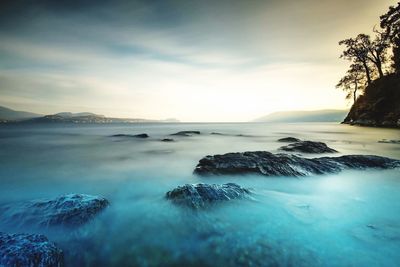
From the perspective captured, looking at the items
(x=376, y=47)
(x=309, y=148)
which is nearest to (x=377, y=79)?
(x=376, y=47)

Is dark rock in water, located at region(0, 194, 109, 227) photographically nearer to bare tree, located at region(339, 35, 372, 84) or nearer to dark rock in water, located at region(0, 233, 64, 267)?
dark rock in water, located at region(0, 233, 64, 267)

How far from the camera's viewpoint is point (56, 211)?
151 inches

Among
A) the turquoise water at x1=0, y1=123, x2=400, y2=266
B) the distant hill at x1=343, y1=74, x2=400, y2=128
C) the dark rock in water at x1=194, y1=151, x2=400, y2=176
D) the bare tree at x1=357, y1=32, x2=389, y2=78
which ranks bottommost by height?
the turquoise water at x1=0, y1=123, x2=400, y2=266

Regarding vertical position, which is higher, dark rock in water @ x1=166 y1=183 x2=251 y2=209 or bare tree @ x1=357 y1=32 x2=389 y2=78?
bare tree @ x1=357 y1=32 x2=389 y2=78

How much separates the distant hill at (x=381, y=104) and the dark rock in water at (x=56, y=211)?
33718mm

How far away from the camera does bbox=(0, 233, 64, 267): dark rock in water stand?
2422mm

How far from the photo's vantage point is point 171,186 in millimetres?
6066

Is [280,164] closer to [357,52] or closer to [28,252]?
[28,252]

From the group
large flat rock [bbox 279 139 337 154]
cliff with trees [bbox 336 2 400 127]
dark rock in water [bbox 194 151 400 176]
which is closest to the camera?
dark rock in water [bbox 194 151 400 176]

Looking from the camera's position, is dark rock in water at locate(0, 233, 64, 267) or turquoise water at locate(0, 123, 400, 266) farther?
turquoise water at locate(0, 123, 400, 266)

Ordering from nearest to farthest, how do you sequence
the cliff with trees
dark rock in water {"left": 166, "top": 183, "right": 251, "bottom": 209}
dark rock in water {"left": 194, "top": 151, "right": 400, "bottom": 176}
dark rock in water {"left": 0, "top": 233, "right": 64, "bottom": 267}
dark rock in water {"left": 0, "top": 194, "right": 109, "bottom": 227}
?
dark rock in water {"left": 0, "top": 233, "right": 64, "bottom": 267}
dark rock in water {"left": 0, "top": 194, "right": 109, "bottom": 227}
dark rock in water {"left": 166, "top": 183, "right": 251, "bottom": 209}
dark rock in water {"left": 194, "top": 151, "right": 400, "bottom": 176}
the cliff with trees

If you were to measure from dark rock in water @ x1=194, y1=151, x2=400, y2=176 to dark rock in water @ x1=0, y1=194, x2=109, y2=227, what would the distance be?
3.65 meters

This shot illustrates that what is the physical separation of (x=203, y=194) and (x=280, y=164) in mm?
3295

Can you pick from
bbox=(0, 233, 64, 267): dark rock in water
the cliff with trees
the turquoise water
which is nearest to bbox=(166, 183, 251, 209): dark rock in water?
the turquoise water
